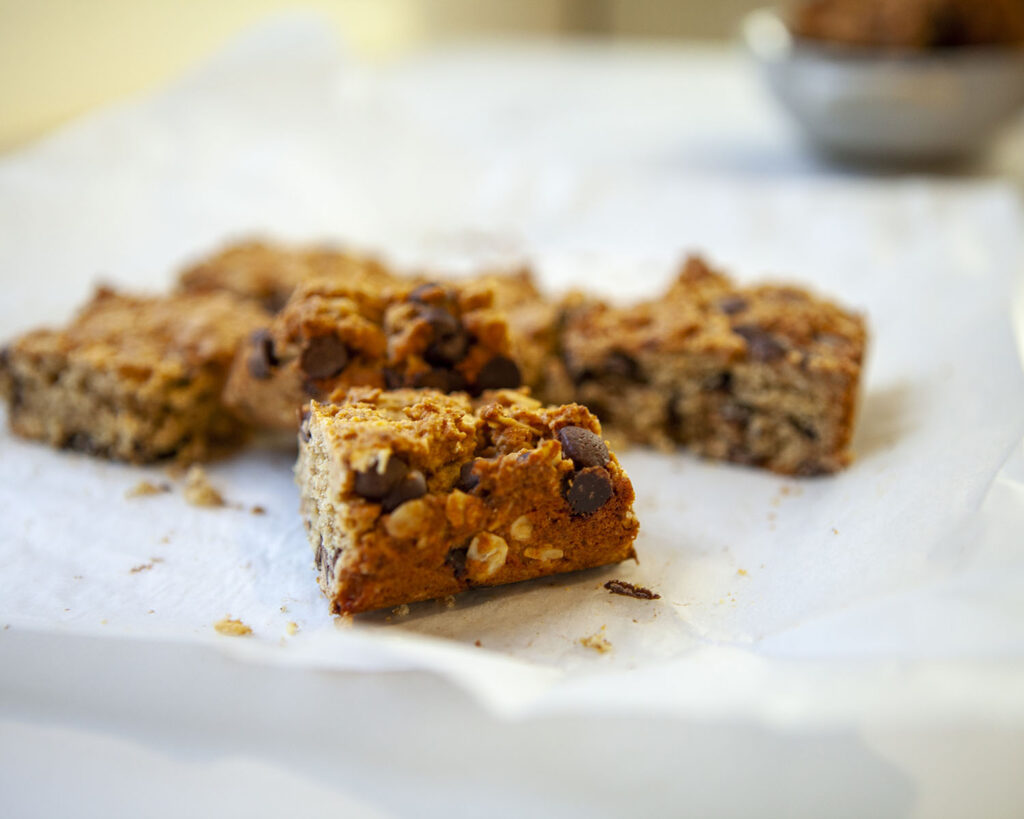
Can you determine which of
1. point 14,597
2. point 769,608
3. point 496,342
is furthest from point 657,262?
point 14,597

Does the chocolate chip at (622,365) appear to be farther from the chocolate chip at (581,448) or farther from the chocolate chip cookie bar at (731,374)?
the chocolate chip at (581,448)

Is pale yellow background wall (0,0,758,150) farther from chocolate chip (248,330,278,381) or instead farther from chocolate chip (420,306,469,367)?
chocolate chip (420,306,469,367)

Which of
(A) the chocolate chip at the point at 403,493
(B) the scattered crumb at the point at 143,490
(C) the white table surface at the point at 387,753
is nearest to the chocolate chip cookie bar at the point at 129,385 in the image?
(B) the scattered crumb at the point at 143,490

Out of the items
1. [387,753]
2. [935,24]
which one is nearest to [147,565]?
[387,753]

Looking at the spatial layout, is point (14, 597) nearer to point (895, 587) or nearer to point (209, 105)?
point (895, 587)

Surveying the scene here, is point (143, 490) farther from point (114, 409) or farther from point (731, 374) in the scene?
point (731, 374)

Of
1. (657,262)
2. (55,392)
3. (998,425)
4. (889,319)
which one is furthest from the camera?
(657,262)
